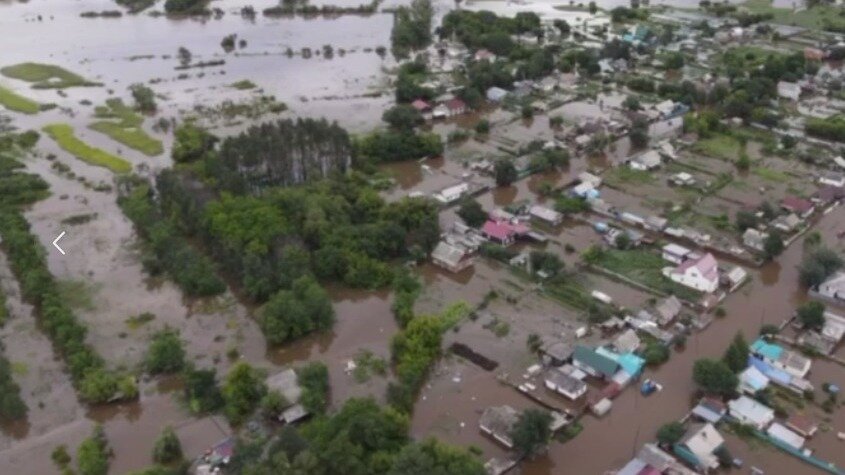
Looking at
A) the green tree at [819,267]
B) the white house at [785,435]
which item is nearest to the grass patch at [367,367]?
the white house at [785,435]

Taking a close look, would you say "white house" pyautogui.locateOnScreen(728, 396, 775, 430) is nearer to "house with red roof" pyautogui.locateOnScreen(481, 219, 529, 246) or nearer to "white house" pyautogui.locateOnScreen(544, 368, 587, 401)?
"white house" pyautogui.locateOnScreen(544, 368, 587, 401)

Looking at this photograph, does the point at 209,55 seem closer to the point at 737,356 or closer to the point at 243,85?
the point at 243,85

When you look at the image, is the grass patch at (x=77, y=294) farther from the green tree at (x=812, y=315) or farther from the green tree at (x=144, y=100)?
the green tree at (x=812, y=315)

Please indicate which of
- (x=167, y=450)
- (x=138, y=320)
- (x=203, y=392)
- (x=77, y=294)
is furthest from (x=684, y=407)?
(x=77, y=294)

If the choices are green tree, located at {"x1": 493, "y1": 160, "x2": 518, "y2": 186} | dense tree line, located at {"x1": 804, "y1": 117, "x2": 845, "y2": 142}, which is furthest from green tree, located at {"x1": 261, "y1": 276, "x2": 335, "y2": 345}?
dense tree line, located at {"x1": 804, "y1": 117, "x2": 845, "y2": 142}

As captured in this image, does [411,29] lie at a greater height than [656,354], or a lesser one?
greater

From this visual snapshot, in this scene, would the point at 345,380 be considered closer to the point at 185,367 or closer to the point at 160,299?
the point at 185,367
